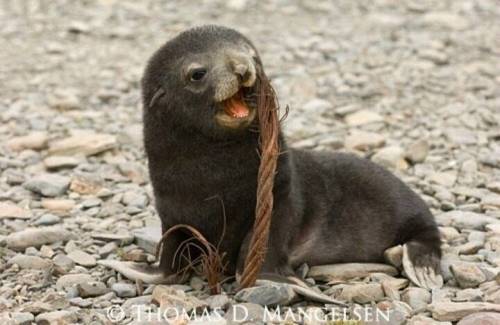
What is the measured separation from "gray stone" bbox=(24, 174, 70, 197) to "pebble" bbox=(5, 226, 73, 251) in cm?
101

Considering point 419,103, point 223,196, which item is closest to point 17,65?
point 419,103

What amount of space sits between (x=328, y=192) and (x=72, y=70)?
224 inches

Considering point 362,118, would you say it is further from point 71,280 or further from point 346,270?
point 71,280

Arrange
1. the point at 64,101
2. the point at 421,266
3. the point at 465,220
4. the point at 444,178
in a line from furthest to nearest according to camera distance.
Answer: the point at 64,101 → the point at 444,178 → the point at 465,220 → the point at 421,266

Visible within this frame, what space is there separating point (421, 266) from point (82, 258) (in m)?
1.94

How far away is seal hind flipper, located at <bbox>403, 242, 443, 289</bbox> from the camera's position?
499 centimetres

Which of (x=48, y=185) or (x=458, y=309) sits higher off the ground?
(x=458, y=309)

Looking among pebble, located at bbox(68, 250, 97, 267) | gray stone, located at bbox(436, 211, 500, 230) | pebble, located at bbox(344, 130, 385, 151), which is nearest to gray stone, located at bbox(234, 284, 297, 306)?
pebble, located at bbox(68, 250, 97, 267)

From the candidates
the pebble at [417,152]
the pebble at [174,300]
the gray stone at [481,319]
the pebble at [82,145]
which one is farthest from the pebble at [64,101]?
the gray stone at [481,319]

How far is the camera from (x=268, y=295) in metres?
4.52

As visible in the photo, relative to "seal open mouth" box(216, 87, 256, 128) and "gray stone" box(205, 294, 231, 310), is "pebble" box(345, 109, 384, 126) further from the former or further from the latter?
"gray stone" box(205, 294, 231, 310)

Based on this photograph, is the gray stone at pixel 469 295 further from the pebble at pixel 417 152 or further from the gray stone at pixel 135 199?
the pebble at pixel 417 152

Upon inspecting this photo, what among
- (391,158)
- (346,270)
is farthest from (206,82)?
(391,158)

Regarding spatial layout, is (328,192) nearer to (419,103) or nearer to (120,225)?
(120,225)
